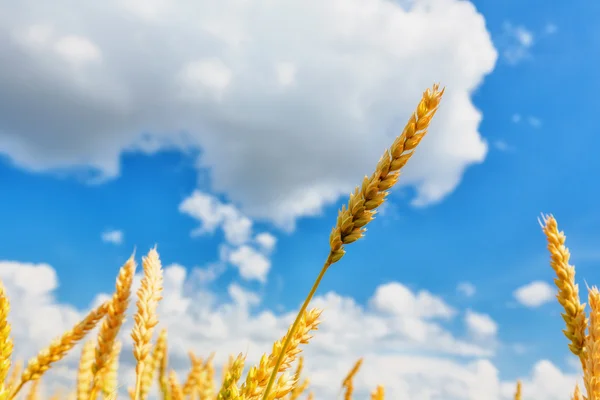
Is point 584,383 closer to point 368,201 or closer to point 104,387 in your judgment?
point 368,201

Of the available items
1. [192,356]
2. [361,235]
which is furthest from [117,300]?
[192,356]

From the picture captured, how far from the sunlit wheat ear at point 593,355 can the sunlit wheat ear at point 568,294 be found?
0.17 metres

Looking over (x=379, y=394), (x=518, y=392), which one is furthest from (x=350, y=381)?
(x=518, y=392)

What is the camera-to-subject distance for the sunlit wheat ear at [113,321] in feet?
10.3

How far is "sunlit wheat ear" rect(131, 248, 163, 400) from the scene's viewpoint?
9.05 ft

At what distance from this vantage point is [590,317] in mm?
2252

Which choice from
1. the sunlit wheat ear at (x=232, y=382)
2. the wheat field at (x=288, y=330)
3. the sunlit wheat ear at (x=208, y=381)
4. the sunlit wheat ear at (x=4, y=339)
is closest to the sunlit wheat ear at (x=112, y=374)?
the wheat field at (x=288, y=330)

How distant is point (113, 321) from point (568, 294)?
2556 mm

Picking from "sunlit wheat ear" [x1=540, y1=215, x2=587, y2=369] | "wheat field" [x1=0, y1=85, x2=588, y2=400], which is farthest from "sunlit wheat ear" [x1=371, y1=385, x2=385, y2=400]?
"sunlit wheat ear" [x1=540, y1=215, x2=587, y2=369]

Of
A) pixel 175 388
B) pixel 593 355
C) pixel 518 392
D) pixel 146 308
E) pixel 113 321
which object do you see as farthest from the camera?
pixel 518 392

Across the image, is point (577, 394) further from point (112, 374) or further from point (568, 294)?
point (112, 374)

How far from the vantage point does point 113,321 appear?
3.17m

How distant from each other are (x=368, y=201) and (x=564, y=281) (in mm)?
1659

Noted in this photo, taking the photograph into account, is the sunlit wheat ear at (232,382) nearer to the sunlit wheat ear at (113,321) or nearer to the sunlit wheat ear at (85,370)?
the sunlit wheat ear at (113,321)
